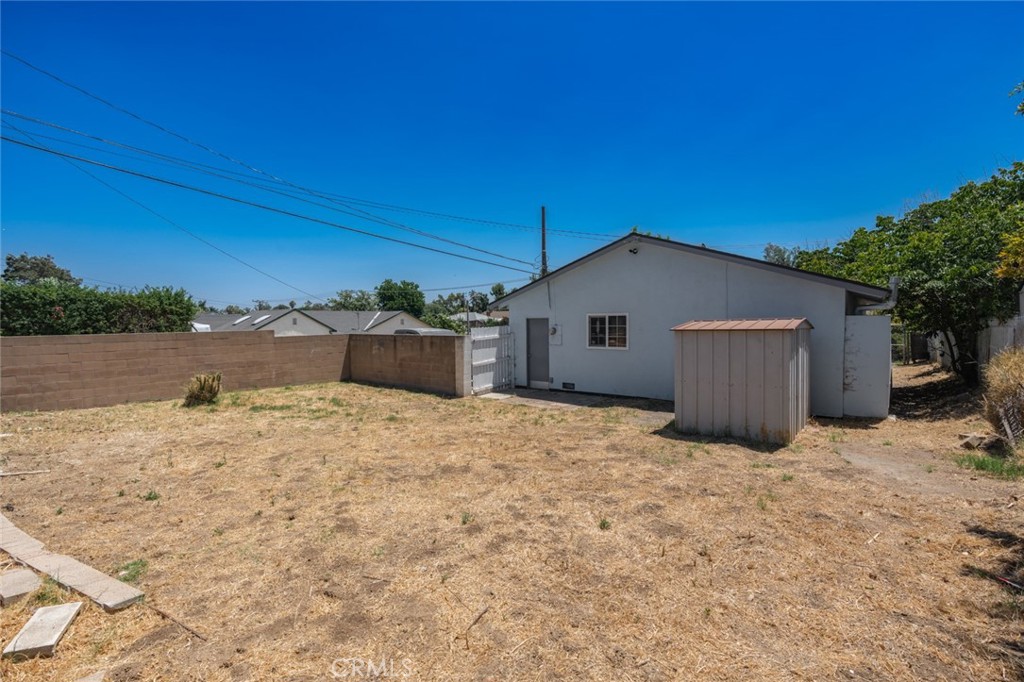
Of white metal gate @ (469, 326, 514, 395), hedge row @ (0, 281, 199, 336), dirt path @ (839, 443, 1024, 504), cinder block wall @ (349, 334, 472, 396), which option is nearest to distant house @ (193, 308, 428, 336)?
cinder block wall @ (349, 334, 472, 396)

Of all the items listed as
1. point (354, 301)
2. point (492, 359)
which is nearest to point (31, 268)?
point (354, 301)

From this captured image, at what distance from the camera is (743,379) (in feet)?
22.9

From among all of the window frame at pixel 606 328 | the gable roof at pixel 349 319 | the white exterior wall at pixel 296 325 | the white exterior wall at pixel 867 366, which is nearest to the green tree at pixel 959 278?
the white exterior wall at pixel 867 366

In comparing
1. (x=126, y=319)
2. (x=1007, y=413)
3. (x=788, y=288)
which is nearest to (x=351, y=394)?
(x=126, y=319)

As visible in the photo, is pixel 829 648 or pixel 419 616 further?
pixel 419 616

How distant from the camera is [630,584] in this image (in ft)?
10.5

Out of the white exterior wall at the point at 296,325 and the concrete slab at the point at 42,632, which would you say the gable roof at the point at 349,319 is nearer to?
the white exterior wall at the point at 296,325

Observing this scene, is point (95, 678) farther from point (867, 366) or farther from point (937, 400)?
point (937, 400)

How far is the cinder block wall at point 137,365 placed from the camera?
9.34 m

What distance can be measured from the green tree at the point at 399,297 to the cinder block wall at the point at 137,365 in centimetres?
4553

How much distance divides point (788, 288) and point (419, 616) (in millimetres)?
8722

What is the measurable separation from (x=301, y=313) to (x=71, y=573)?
94.8ft

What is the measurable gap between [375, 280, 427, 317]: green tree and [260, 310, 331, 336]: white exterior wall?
27340 mm

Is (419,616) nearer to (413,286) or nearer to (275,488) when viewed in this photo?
(275,488)
